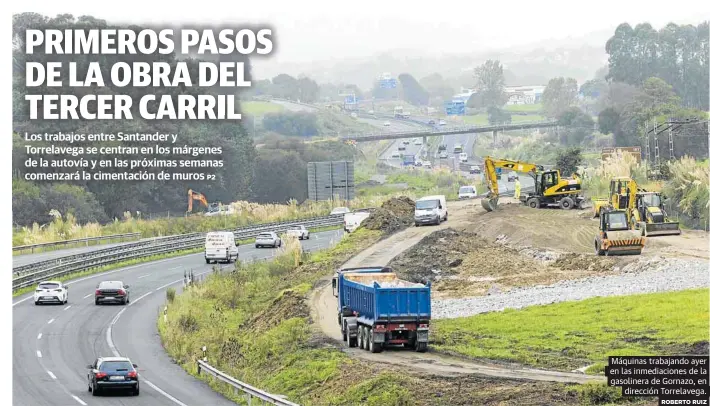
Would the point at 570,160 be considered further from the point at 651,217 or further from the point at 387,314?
the point at 387,314

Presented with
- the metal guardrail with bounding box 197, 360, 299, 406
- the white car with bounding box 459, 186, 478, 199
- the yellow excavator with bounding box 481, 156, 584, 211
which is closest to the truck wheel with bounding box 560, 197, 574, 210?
the yellow excavator with bounding box 481, 156, 584, 211

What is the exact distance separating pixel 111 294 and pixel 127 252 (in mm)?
22379

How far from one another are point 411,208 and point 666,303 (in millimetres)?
44956

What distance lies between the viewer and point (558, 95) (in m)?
162

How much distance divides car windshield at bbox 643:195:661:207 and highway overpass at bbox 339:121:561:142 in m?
55.0

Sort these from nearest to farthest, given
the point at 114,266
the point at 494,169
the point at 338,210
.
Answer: the point at 494,169 < the point at 114,266 < the point at 338,210

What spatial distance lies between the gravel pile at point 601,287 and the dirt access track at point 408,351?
5.80 metres

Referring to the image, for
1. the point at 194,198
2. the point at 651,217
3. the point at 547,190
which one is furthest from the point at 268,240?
the point at 651,217

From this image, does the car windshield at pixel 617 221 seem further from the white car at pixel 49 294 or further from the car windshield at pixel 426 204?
the white car at pixel 49 294

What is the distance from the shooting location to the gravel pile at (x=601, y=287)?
61.7m

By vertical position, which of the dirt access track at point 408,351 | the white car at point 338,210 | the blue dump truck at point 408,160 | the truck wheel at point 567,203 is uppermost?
the blue dump truck at point 408,160

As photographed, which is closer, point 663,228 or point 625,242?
point 625,242

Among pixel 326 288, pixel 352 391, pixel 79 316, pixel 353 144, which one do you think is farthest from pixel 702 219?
pixel 353 144

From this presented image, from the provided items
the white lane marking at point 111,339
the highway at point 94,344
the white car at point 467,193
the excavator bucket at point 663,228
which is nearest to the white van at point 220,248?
the highway at point 94,344
